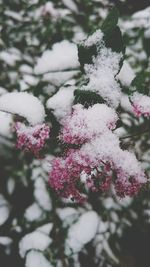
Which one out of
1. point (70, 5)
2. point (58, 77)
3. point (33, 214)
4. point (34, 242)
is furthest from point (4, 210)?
point (70, 5)

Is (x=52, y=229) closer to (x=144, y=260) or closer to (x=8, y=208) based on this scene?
(x=8, y=208)

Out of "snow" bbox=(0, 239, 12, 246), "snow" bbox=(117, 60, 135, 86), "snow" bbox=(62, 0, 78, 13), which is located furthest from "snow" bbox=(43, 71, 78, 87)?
"snow" bbox=(62, 0, 78, 13)

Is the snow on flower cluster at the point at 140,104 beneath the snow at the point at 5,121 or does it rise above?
beneath

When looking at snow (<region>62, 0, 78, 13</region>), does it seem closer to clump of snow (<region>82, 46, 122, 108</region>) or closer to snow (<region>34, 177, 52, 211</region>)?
snow (<region>34, 177, 52, 211</region>)

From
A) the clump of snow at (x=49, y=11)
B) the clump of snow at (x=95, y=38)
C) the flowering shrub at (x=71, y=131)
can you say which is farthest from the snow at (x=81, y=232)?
the clump of snow at (x=49, y=11)

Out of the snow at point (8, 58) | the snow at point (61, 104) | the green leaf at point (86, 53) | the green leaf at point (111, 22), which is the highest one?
the snow at point (8, 58)

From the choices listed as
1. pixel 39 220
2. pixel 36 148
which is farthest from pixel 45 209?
pixel 36 148

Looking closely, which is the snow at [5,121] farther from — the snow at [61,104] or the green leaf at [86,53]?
the green leaf at [86,53]
